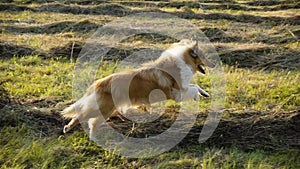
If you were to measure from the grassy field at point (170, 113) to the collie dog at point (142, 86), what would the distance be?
27cm

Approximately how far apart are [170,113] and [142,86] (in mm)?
557

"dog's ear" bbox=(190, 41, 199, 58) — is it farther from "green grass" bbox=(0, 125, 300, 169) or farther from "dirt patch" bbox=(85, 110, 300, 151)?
"green grass" bbox=(0, 125, 300, 169)

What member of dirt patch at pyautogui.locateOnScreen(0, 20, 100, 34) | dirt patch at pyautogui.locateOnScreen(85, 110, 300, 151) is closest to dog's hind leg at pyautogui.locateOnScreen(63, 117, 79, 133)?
dirt patch at pyautogui.locateOnScreen(85, 110, 300, 151)

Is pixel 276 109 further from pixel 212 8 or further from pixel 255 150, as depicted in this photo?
pixel 212 8

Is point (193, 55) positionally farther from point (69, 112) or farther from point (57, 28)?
point (57, 28)

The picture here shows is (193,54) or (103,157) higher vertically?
(193,54)

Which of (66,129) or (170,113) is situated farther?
(170,113)

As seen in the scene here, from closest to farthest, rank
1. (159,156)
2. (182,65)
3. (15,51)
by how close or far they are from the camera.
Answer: (159,156) < (182,65) < (15,51)

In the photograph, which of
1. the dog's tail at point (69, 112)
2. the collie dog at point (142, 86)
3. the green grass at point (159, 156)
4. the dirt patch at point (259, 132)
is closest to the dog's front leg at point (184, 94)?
the collie dog at point (142, 86)

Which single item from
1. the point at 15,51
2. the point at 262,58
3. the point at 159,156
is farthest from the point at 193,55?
the point at 15,51

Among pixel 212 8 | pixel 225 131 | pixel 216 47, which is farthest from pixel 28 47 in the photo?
pixel 212 8

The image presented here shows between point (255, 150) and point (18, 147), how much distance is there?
2.53 m

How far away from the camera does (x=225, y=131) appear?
14.1 feet

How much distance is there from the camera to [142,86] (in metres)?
4.60
